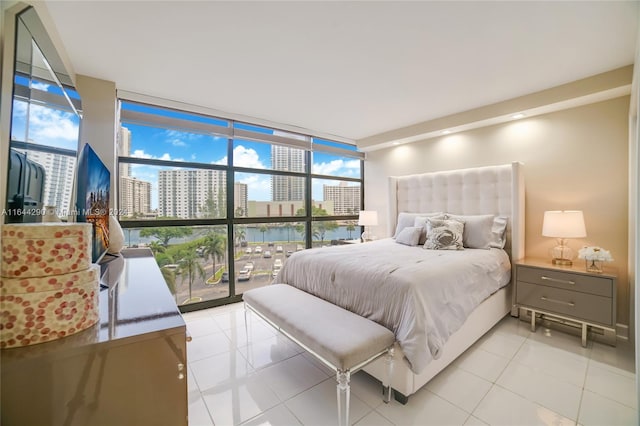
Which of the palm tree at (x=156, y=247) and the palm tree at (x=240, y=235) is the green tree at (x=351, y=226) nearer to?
the palm tree at (x=240, y=235)

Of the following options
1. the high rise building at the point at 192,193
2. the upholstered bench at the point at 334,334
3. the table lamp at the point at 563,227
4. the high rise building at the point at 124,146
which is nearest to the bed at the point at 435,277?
the upholstered bench at the point at 334,334

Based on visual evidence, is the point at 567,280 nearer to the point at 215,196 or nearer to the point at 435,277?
the point at 435,277

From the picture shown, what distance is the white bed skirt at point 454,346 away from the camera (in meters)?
1.65

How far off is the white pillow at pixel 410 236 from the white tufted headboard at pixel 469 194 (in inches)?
26.4

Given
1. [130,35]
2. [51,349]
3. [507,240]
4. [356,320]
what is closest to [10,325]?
[51,349]

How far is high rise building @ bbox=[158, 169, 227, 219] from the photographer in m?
3.04

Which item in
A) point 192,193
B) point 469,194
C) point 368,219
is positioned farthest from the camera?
point 368,219

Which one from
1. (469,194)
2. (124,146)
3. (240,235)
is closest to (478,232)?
(469,194)

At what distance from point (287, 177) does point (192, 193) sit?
4.46 feet

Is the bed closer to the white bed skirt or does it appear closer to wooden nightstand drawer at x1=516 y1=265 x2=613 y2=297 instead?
the white bed skirt

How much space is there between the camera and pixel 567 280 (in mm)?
2428

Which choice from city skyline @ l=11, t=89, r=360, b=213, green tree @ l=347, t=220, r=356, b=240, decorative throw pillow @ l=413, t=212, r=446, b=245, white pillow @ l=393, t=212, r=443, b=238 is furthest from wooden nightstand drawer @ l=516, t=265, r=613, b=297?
city skyline @ l=11, t=89, r=360, b=213

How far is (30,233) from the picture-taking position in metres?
0.73

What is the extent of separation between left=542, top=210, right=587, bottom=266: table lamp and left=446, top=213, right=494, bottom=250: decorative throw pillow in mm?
524
